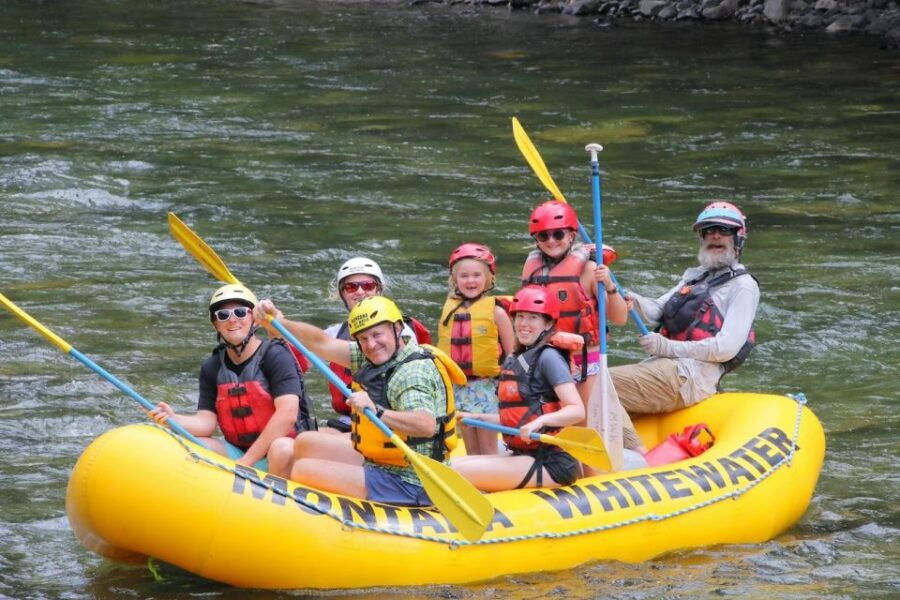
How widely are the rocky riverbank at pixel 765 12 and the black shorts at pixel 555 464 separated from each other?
1504 cm

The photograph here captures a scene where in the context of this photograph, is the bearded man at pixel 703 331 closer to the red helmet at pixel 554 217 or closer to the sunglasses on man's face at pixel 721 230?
the sunglasses on man's face at pixel 721 230

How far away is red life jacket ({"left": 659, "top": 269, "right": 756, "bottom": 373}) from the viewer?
22.7 ft

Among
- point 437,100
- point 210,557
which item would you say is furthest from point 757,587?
point 437,100

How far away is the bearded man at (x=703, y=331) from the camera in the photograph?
6871 millimetres

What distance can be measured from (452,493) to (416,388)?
0.40 metres

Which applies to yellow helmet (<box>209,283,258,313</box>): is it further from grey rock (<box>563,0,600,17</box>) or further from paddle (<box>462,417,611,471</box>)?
grey rock (<box>563,0,600,17</box>)

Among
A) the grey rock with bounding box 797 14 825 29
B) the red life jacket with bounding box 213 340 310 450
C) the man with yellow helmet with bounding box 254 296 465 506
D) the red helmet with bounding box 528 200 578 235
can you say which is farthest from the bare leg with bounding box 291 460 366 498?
the grey rock with bounding box 797 14 825 29

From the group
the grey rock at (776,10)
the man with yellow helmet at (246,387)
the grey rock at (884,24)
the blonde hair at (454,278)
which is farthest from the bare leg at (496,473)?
the grey rock at (776,10)

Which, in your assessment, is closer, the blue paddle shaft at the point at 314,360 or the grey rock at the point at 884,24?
the blue paddle shaft at the point at 314,360

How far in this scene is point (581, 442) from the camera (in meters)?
5.95

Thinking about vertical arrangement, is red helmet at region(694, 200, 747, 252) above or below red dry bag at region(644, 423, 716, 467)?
above

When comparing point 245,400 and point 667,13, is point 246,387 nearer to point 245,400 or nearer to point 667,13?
point 245,400

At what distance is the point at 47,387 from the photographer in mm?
8648

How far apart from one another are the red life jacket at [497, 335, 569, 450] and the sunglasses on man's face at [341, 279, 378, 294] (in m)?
0.67
